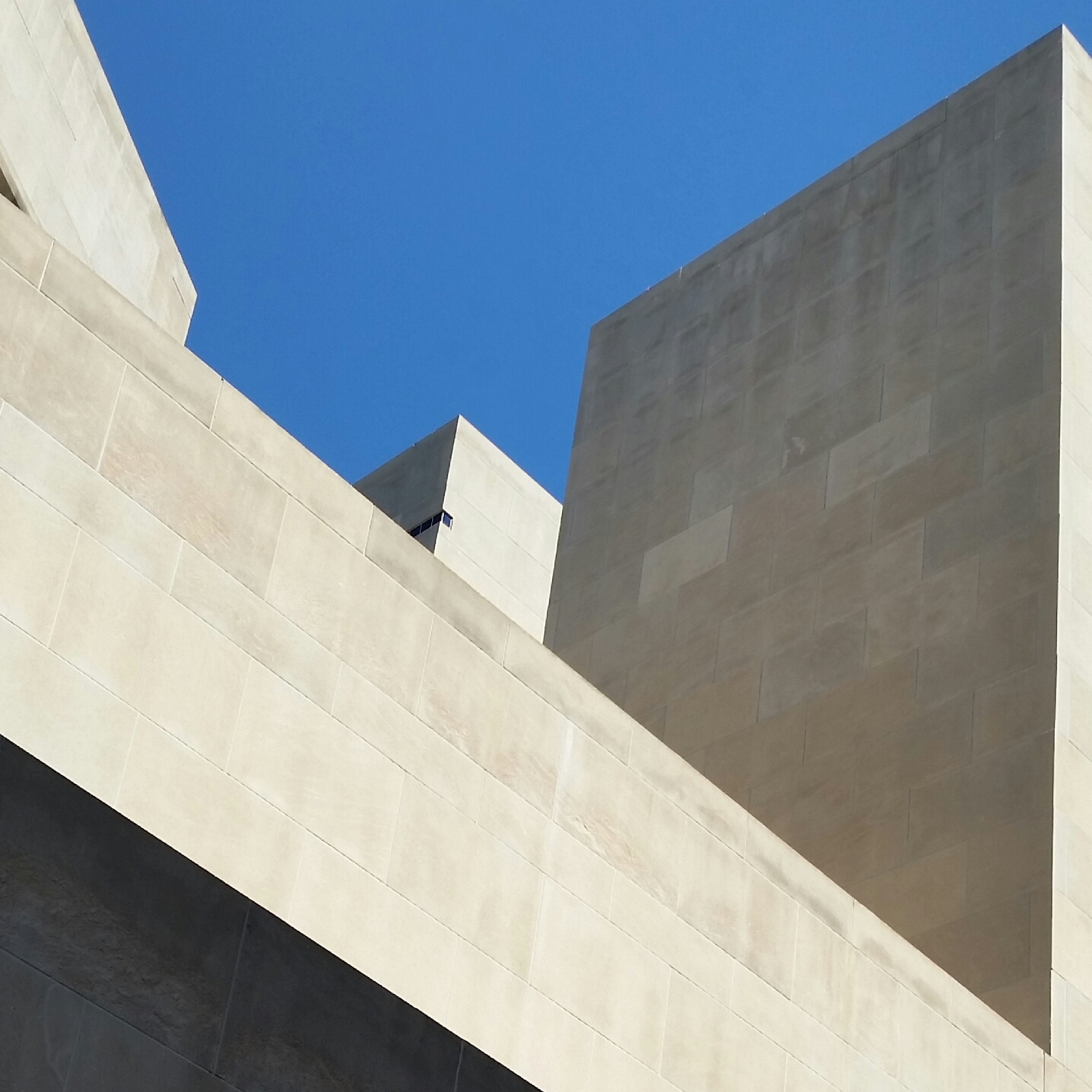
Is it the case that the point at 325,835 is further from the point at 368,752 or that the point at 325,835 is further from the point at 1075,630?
the point at 1075,630

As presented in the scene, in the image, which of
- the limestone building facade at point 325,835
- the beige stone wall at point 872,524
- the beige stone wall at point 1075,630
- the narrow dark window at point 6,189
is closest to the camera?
the limestone building facade at point 325,835

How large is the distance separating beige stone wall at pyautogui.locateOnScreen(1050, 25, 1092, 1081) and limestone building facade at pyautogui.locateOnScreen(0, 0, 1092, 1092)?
0.13 meters

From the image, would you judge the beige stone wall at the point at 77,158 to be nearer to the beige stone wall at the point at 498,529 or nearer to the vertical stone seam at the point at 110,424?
the vertical stone seam at the point at 110,424

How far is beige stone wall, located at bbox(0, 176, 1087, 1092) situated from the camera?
1271 centimetres

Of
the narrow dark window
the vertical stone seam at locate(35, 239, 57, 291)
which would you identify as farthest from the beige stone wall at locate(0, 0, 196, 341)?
the vertical stone seam at locate(35, 239, 57, 291)

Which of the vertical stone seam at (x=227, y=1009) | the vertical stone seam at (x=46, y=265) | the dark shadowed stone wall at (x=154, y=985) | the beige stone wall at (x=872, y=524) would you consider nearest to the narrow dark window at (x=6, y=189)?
the vertical stone seam at (x=46, y=265)

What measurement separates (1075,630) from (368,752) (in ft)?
36.9

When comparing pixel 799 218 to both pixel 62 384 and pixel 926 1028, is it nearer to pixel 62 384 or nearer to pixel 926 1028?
pixel 926 1028

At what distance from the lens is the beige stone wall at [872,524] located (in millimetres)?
21812

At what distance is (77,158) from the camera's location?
25.6 metres

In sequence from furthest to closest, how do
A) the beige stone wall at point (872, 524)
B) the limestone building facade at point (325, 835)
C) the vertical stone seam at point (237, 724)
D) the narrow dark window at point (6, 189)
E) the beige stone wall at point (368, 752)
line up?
1. the narrow dark window at point (6, 189)
2. the beige stone wall at point (872, 524)
3. the vertical stone seam at point (237, 724)
4. the beige stone wall at point (368, 752)
5. the limestone building facade at point (325, 835)

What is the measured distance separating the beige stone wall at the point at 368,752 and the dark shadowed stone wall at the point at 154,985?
2.66 metres

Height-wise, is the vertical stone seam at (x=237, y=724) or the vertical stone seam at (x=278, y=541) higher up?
the vertical stone seam at (x=278, y=541)

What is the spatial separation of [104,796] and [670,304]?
21123 millimetres
